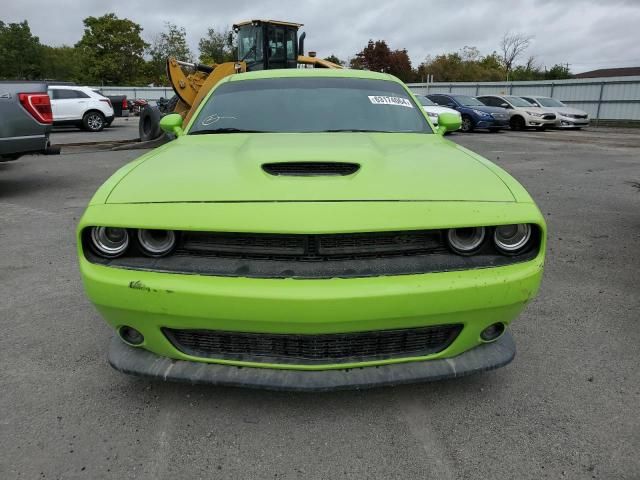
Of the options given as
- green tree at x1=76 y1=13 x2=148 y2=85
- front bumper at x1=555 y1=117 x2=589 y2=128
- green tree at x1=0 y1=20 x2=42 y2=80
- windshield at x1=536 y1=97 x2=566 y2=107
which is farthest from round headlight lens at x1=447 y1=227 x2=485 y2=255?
green tree at x1=76 y1=13 x2=148 y2=85

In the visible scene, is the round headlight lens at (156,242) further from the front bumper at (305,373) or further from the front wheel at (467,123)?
the front wheel at (467,123)

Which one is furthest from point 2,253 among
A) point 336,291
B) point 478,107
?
point 478,107

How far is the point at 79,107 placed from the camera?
16.8 m

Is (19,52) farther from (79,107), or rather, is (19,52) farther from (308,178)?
(308,178)

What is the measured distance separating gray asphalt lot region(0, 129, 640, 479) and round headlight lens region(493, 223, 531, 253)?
743mm

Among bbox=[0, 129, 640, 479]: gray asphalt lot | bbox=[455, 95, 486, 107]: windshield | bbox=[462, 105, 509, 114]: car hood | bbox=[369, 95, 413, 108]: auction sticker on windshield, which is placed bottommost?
bbox=[0, 129, 640, 479]: gray asphalt lot

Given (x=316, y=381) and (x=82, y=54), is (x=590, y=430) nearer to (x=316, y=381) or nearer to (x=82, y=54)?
(x=316, y=381)

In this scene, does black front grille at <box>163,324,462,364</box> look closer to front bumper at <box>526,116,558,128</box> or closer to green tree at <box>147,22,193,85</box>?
front bumper at <box>526,116,558,128</box>

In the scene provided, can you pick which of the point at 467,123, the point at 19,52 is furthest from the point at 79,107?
the point at 19,52

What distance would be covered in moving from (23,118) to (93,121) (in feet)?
40.0

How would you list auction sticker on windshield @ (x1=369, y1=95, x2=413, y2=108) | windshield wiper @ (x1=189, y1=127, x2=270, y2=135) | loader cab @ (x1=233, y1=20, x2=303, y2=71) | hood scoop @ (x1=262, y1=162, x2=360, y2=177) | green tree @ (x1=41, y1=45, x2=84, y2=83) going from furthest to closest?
green tree @ (x1=41, y1=45, x2=84, y2=83) < loader cab @ (x1=233, y1=20, x2=303, y2=71) < auction sticker on windshield @ (x1=369, y1=95, x2=413, y2=108) < windshield wiper @ (x1=189, y1=127, x2=270, y2=135) < hood scoop @ (x1=262, y1=162, x2=360, y2=177)

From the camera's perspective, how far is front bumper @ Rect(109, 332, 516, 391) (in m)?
1.88

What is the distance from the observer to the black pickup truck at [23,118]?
6.28m

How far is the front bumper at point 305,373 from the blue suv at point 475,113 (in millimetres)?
16796
